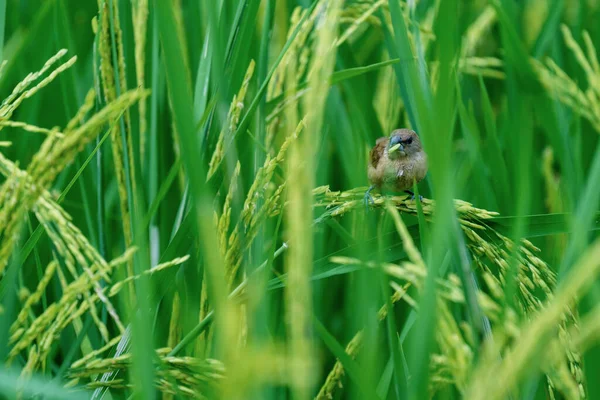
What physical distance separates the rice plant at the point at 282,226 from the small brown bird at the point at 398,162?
7 centimetres

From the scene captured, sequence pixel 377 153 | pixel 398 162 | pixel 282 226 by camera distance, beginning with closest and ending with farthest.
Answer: pixel 282 226 → pixel 398 162 → pixel 377 153

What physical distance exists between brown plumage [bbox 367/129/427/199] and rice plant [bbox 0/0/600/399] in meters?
0.07

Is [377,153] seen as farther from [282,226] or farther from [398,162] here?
[282,226]

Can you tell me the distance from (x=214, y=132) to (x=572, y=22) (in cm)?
137

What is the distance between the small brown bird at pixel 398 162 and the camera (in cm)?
175

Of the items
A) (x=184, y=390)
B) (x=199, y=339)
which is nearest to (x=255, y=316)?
(x=184, y=390)

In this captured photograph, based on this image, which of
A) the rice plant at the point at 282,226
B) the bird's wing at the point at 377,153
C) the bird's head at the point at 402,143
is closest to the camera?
the rice plant at the point at 282,226

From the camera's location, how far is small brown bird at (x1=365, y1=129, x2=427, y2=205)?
175 cm

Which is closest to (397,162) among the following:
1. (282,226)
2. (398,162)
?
(398,162)

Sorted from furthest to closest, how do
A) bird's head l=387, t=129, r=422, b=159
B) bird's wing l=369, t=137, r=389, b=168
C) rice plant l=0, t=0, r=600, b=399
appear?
bird's wing l=369, t=137, r=389, b=168
bird's head l=387, t=129, r=422, b=159
rice plant l=0, t=0, r=600, b=399

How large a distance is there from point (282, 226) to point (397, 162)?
33cm

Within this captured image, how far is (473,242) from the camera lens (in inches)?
40.2

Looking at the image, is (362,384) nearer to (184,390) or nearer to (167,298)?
(184,390)

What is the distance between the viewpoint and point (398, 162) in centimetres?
178
